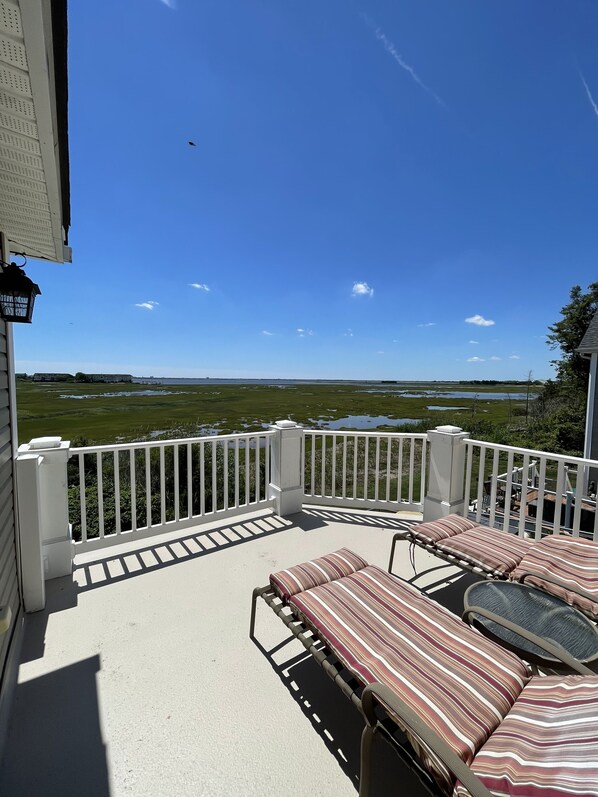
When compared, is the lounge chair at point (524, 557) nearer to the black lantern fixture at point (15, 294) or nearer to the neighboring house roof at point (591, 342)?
the black lantern fixture at point (15, 294)

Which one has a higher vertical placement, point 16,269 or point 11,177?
point 11,177

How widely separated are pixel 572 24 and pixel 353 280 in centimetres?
752

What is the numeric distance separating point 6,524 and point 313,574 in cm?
192

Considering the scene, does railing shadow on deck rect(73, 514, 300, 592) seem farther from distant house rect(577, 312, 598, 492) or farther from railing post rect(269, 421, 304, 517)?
distant house rect(577, 312, 598, 492)

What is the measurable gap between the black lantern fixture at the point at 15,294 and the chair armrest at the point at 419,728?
8.77 ft

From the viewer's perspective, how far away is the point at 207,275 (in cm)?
1312

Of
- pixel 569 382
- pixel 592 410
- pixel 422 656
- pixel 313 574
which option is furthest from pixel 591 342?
pixel 569 382

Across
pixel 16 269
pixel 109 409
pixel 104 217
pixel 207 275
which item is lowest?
pixel 109 409

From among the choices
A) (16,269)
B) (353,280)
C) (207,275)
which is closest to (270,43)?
(16,269)

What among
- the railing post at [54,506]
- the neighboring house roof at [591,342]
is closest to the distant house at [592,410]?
the neighboring house roof at [591,342]

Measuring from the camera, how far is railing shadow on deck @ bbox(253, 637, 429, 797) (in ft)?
4.44

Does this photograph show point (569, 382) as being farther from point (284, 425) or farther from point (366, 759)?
point (366, 759)

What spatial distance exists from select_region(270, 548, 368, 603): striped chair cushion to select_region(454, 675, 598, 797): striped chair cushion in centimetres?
105

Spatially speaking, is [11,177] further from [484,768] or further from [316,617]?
[484,768]
